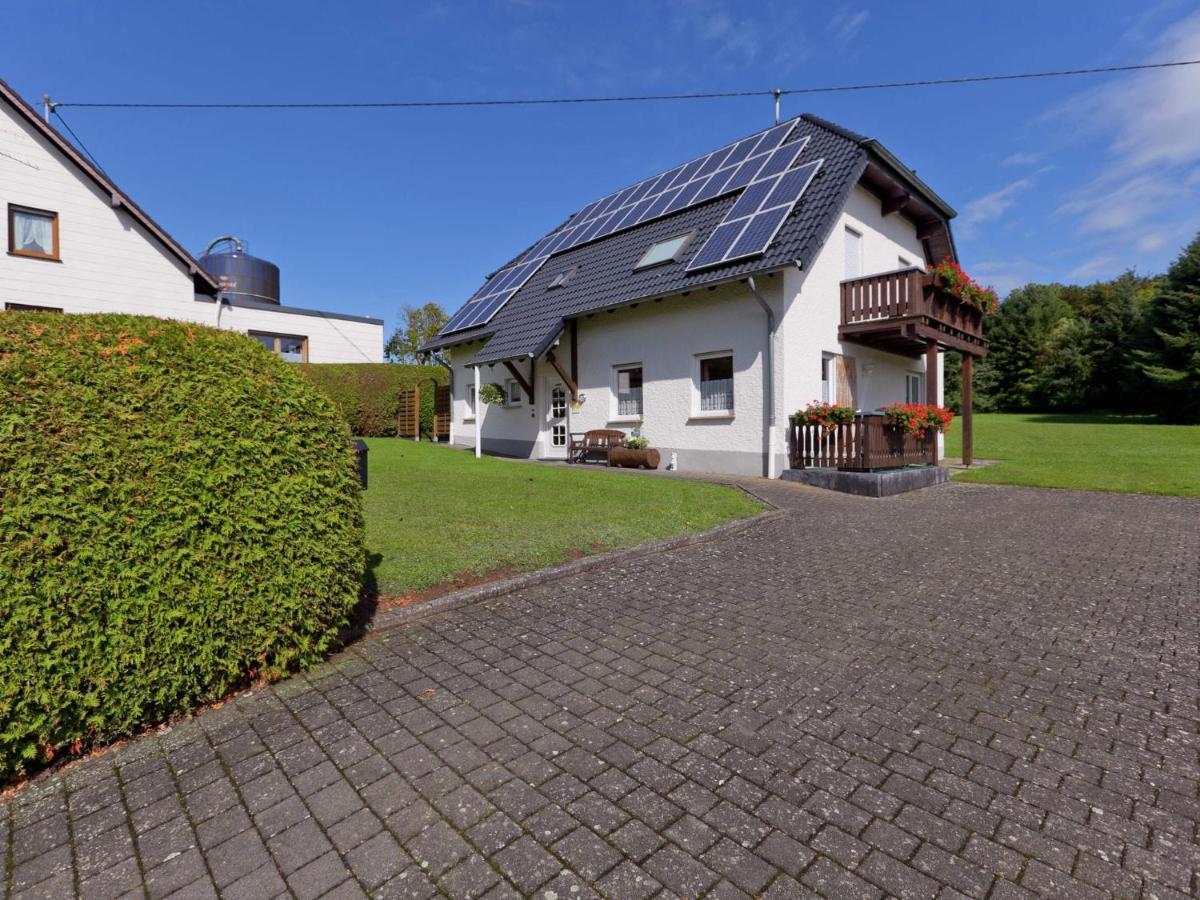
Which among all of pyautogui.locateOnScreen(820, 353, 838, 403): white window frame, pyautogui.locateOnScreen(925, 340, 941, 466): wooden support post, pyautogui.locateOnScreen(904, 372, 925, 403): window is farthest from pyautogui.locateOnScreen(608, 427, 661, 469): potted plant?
pyautogui.locateOnScreen(904, 372, 925, 403): window

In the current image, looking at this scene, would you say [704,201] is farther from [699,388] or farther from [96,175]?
[96,175]

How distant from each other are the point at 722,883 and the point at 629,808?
0.45 m

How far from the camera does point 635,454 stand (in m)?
13.4

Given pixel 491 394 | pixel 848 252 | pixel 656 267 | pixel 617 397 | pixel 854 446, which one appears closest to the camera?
pixel 854 446

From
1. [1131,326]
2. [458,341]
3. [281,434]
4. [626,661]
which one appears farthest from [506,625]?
[1131,326]

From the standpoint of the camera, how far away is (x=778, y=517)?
25.7 feet

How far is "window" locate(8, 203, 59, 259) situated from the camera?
50.0ft

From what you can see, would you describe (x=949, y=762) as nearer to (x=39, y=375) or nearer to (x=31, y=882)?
(x=31, y=882)

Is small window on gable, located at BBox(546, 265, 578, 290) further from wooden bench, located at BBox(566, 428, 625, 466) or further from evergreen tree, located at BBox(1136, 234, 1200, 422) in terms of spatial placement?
evergreen tree, located at BBox(1136, 234, 1200, 422)

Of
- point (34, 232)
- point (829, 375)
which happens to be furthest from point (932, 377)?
point (34, 232)

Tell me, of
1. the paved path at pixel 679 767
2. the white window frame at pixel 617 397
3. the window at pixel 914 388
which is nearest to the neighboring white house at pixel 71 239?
the white window frame at pixel 617 397

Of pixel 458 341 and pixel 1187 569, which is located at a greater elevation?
pixel 458 341

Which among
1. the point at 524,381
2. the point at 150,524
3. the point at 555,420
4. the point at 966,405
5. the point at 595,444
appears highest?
the point at 524,381

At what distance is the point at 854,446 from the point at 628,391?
5.76 m
